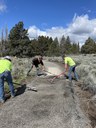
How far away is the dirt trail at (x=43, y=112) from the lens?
6.98 metres

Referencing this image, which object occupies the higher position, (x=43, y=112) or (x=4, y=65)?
(x=4, y=65)

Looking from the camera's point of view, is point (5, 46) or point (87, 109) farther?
point (5, 46)

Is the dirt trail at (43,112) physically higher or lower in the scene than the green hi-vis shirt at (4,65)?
lower

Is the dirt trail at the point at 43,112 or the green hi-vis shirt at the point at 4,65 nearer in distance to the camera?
the dirt trail at the point at 43,112

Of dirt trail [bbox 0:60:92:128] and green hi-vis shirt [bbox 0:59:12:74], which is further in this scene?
green hi-vis shirt [bbox 0:59:12:74]

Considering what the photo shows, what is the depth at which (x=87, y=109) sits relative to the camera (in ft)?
29.8

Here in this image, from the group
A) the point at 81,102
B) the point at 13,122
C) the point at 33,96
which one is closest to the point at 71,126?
the point at 13,122

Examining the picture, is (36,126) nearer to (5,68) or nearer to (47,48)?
(5,68)

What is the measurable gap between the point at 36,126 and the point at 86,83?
7.30 metres

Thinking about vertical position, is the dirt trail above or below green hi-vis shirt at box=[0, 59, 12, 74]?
below

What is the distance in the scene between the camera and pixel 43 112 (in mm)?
8078

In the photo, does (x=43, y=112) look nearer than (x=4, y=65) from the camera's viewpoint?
Yes

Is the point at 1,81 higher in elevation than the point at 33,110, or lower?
higher

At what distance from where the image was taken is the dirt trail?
6.98 m
